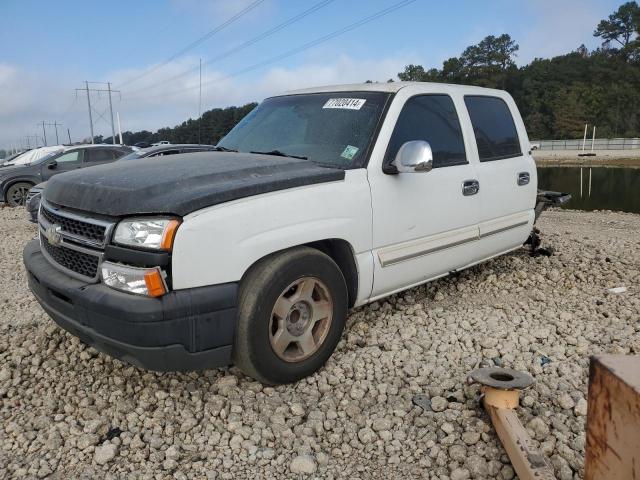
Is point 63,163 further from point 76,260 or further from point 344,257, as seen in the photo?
point 344,257

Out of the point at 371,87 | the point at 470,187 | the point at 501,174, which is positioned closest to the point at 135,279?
the point at 371,87

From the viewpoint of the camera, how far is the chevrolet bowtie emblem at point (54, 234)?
2.98m

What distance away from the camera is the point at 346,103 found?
3.80m

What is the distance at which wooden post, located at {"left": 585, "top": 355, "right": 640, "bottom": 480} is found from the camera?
1335mm

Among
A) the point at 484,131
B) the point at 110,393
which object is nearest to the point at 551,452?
the point at 110,393

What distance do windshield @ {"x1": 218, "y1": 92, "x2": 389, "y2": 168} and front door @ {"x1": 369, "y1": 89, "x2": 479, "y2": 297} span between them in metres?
0.18

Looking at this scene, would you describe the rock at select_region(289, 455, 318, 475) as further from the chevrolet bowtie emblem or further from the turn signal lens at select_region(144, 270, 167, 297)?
the chevrolet bowtie emblem

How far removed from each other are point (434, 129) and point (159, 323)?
2556 mm

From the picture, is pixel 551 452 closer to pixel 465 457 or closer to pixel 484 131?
pixel 465 457

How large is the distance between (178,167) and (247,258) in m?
0.84

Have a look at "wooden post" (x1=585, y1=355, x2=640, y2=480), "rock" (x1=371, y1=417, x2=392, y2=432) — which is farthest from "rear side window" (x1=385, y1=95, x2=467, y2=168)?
"wooden post" (x1=585, y1=355, x2=640, y2=480)

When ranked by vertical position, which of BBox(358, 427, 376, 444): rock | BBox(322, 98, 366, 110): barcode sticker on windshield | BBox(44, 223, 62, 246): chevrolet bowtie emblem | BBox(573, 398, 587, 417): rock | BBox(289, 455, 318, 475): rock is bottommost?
BBox(289, 455, 318, 475): rock

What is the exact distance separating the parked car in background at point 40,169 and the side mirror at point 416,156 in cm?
1224

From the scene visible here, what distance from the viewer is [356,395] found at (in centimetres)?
303
